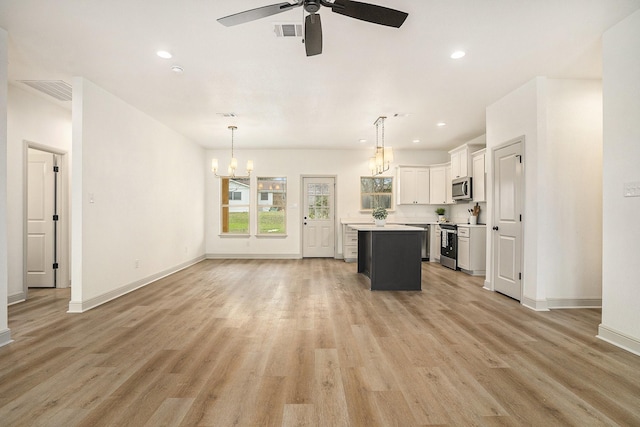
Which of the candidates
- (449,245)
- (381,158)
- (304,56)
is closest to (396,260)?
(381,158)

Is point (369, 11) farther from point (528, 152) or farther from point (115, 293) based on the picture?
point (115, 293)

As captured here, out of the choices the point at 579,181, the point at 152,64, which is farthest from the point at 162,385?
the point at 579,181

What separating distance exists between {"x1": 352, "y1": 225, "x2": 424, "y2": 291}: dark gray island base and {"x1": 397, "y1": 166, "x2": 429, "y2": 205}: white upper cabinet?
3.30 metres

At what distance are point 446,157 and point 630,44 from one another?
5.63 meters

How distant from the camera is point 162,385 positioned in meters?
2.19

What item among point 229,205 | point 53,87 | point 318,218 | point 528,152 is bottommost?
point 318,218

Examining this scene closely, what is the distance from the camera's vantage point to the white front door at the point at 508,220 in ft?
14.1

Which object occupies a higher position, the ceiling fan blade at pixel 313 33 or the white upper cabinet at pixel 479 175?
the ceiling fan blade at pixel 313 33

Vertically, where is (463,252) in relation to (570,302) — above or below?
above

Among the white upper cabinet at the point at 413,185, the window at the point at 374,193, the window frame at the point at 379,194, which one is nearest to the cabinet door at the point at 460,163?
the white upper cabinet at the point at 413,185

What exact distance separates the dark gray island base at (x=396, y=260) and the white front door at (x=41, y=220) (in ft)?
16.3

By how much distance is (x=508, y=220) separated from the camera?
14.8 feet

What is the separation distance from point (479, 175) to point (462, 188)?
456mm

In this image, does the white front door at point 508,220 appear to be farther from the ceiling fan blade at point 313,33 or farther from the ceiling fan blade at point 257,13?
the ceiling fan blade at point 257,13
